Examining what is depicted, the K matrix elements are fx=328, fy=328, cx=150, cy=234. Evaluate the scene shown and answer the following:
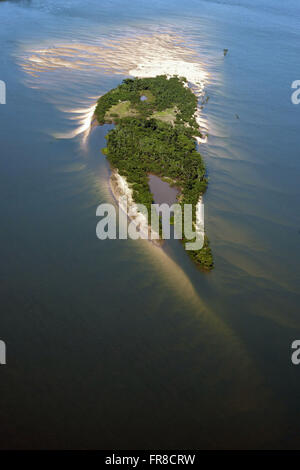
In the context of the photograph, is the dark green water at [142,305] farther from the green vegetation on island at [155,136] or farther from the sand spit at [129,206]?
the green vegetation on island at [155,136]

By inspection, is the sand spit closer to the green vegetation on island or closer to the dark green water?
the green vegetation on island

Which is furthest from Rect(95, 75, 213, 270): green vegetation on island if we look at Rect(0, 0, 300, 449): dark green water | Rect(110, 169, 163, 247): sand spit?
Rect(0, 0, 300, 449): dark green water

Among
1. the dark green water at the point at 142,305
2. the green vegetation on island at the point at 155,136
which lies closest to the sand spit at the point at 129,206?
the green vegetation on island at the point at 155,136

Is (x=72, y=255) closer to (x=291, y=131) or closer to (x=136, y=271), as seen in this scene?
(x=136, y=271)

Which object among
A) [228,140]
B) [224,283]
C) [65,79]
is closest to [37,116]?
[65,79]

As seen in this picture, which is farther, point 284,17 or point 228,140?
point 284,17
